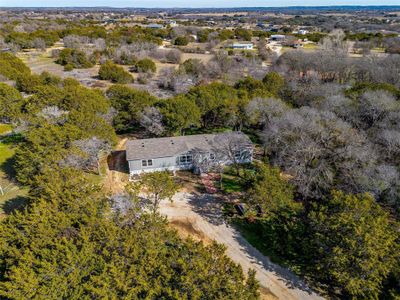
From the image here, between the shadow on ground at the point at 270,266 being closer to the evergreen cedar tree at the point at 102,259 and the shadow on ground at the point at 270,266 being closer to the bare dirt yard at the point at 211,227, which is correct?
the bare dirt yard at the point at 211,227

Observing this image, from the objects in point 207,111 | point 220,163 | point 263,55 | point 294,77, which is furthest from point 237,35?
point 220,163

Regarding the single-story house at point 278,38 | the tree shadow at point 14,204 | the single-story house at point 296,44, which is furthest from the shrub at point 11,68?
the single-story house at point 278,38

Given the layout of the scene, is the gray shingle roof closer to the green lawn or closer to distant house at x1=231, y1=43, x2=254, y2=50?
the green lawn

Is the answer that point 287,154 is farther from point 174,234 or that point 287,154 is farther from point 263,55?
point 263,55

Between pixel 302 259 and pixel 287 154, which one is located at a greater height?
pixel 287 154

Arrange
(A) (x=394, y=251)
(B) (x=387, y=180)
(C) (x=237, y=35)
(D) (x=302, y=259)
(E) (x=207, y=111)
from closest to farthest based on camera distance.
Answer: (A) (x=394, y=251)
(D) (x=302, y=259)
(B) (x=387, y=180)
(E) (x=207, y=111)
(C) (x=237, y=35)

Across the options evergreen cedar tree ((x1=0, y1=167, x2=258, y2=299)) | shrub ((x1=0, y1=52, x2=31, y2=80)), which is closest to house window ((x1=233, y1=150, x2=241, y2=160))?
evergreen cedar tree ((x1=0, y1=167, x2=258, y2=299))

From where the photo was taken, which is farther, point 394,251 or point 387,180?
point 387,180
